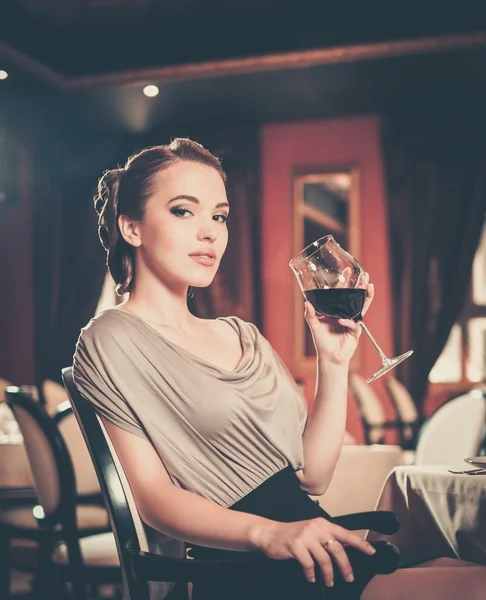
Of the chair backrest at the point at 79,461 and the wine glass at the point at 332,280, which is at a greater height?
the wine glass at the point at 332,280

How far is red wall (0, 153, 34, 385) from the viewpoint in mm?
8195

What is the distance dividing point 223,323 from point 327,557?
66 cm

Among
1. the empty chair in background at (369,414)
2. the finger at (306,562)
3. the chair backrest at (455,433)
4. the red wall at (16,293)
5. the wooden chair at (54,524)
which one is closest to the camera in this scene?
the finger at (306,562)

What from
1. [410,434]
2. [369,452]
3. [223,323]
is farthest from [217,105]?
[223,323]

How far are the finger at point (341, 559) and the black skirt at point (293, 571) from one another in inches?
2.1

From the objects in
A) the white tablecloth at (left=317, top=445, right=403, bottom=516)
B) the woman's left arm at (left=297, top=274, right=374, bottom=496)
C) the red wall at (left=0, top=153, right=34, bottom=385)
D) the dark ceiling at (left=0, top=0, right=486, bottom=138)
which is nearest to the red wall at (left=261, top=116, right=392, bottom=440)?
the dark ceiling at (left=0, top=0, right=486, bottom=138)

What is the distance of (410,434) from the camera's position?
611 centimetres

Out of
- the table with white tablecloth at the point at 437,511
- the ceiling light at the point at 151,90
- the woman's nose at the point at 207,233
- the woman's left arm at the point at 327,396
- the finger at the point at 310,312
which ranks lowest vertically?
the table with white tablecloth at the point at 437,511

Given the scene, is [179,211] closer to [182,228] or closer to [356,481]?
[182,228]

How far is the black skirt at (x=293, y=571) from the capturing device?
→ 46.9 inches

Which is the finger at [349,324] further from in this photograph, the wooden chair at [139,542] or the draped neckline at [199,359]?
the wooden chair at [139,542]

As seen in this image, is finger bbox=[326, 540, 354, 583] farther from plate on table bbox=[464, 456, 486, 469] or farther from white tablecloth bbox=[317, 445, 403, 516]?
white tablecloth bbox=[317, 445, 403, 516]

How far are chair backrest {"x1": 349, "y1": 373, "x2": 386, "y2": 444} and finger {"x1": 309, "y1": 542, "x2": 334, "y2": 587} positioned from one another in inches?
193

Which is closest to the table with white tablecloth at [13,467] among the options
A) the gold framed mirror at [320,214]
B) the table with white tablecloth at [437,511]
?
the table with white tablecloth at [437,511]
